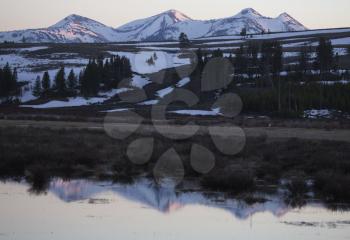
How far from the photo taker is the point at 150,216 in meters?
20.4

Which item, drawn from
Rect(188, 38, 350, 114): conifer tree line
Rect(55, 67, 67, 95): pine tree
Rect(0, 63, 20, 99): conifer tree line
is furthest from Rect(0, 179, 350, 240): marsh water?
Rect(55, 67, 67, 95): pine tree

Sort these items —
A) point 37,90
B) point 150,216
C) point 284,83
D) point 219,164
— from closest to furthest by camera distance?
point 150,216 < point 219,164 < point 284,83 < point 37,90

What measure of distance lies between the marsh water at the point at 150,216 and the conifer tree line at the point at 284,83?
60.0 m

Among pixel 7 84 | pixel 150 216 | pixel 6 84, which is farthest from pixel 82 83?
pixel 150 216

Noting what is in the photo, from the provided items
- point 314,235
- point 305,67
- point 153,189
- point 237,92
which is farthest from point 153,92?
point 314,235

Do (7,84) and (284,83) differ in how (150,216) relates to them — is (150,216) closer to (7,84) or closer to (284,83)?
(284,83)

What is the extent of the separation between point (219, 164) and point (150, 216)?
32.0 feet

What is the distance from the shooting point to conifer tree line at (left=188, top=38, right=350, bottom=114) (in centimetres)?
8794

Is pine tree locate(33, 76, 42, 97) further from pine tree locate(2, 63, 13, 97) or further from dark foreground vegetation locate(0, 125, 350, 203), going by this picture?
dark foreground vegetation locate(0, 125, 350, 203)

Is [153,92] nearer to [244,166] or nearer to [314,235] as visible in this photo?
[244,166]

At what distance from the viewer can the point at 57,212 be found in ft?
67.1

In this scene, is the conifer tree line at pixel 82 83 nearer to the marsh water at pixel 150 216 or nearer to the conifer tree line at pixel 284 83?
the conifer tree line at pixel 284 83

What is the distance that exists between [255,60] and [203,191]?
107 meters

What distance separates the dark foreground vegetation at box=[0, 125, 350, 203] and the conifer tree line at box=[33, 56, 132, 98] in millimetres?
73733
